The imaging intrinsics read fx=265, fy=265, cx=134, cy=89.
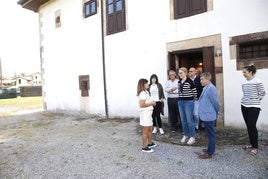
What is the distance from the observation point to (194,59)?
10.4m

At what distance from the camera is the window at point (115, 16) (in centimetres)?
1013

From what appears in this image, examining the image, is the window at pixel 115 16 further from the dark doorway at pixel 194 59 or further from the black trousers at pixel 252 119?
the black trousers at pixel 252 119

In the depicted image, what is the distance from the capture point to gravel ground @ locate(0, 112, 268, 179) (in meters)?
4.45

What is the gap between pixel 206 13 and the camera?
7.64 m

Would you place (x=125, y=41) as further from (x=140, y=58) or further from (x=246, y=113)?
(x=246, y=113)

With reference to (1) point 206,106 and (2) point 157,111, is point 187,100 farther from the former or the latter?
(2) point 157,111

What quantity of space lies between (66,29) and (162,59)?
6195 mm

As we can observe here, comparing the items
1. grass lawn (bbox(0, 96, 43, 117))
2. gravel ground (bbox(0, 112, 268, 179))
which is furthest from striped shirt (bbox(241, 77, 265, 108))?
grass lawn (bbox(0, 96, 43, 117))

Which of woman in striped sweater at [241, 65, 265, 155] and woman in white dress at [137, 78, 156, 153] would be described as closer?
woman in striped sweater at [241, 65, 265, 155]

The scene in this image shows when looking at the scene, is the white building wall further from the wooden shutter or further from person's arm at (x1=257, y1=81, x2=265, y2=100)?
person's arm at (x1=257, y1=81, x2=265, y2=100)

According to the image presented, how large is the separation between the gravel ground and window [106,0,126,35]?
452cm

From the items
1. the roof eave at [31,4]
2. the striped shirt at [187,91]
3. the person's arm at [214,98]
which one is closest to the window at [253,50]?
the striped shirt at [187,91]

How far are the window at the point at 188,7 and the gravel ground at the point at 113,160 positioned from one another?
3.94m

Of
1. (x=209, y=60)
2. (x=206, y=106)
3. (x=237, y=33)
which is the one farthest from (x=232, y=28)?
(x=206, y=106)
